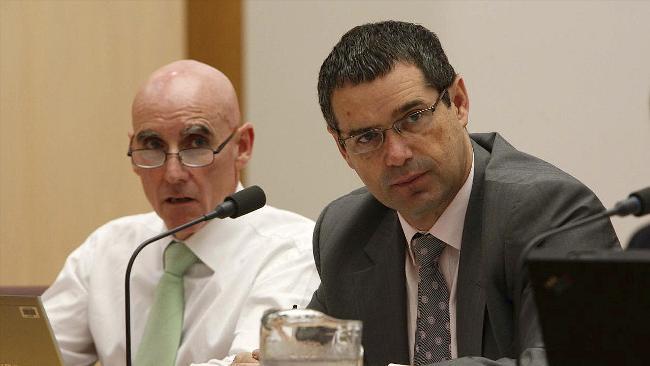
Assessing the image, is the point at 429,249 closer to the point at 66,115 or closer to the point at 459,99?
the point at 459,99

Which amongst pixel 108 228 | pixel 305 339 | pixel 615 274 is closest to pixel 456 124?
pixel 305 339

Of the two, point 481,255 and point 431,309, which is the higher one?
point 481,255

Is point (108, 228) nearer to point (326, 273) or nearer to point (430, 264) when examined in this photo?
point (326, 273)

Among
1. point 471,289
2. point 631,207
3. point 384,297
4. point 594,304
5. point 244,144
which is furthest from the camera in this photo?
point 244,144

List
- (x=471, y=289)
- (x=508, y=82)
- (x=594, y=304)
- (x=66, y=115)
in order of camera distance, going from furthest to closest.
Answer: (x=66, y=115) < (x=508, y=82) < (x=471, y=289) < (x=594, y=304)

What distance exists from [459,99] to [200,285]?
Result: 106cm

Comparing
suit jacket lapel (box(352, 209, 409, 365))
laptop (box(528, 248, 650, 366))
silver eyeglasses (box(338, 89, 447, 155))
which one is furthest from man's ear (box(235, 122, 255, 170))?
laptop (box(528, 248, 650, 366))

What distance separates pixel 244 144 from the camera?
330cm

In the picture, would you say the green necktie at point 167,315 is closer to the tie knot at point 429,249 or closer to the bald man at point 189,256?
the bald man at point 189,256

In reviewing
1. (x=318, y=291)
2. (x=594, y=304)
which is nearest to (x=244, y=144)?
(x=318, y=291)

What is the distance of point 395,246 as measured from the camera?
8.07ft

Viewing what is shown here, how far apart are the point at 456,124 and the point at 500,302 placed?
0.41 meters

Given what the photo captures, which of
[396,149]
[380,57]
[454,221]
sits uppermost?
[380,57]

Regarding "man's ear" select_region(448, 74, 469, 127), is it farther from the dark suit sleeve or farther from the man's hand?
the man's hand
